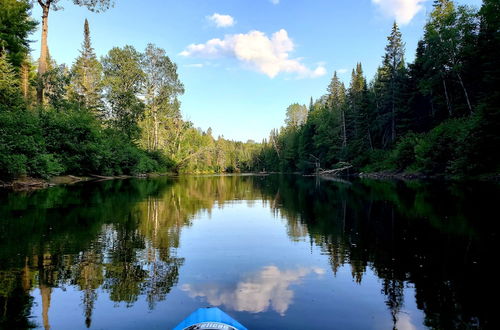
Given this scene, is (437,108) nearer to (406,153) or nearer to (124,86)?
(406,153)

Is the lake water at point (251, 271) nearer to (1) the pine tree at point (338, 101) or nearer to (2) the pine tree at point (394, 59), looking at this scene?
(2) the pine tree at point (394, 59)

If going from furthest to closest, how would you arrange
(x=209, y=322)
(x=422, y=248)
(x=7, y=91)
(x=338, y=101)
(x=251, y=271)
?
(x=338, y=101) < (x=7, y=91) < (x=422, y=248) < (x=251, y=271) < (x=209, y=322)

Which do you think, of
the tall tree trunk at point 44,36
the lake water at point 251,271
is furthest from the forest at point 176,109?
the lake water at point 251,271

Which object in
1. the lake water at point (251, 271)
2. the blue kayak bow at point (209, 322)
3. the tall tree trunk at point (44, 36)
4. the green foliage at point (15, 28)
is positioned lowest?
the lake water at point (251, 271)

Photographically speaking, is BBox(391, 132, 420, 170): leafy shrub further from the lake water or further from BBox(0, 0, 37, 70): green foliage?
BBox(0, 0, 37, 70): green foliage

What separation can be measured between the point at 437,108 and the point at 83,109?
150ft

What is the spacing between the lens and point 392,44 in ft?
180

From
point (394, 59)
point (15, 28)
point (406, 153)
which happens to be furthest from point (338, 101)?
point (15, 28)

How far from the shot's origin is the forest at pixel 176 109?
1065 inches

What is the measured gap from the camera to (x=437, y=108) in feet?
157

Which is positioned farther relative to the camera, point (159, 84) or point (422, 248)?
point (159, 84)

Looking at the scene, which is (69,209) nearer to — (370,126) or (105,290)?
(105,290)

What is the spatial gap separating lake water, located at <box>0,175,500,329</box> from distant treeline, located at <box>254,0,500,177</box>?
2125 cm

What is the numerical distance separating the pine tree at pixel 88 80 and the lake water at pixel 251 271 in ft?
132
